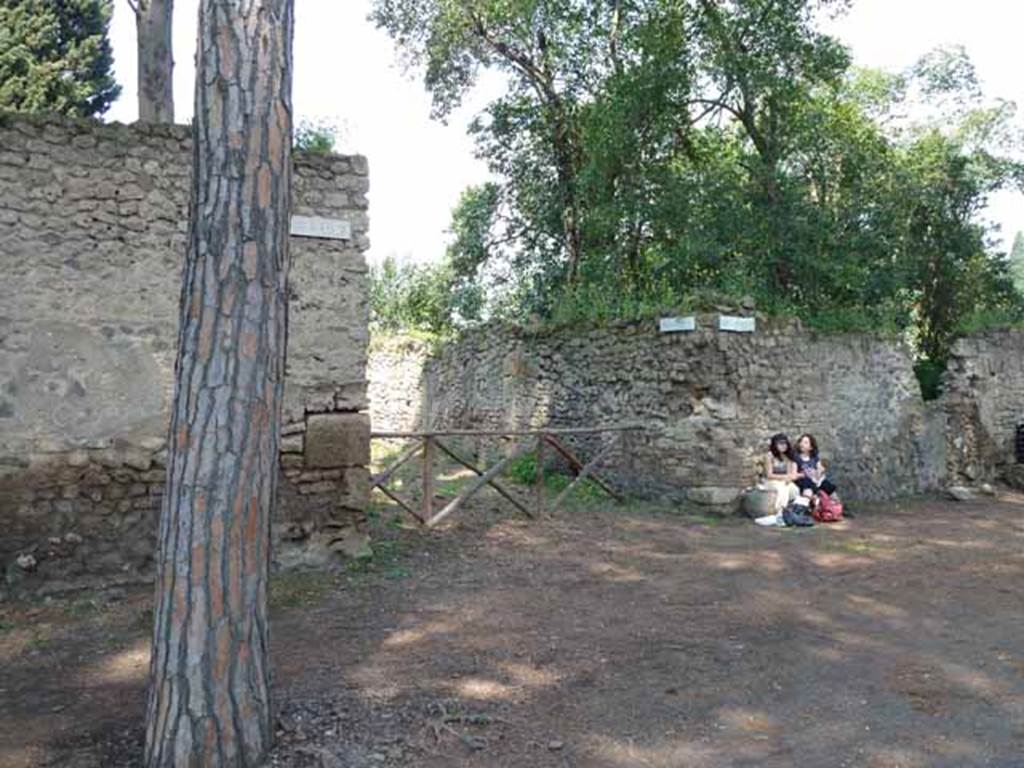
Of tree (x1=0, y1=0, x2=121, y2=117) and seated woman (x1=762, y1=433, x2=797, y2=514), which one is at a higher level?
tree (x1=0, y1=0, x2=121, y2=117)

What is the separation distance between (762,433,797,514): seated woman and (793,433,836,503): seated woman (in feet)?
0.32

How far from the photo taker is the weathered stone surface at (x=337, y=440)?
5684mm

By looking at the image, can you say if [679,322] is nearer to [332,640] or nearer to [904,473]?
[904,473]

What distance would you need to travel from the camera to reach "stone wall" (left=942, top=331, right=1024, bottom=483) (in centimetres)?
1134

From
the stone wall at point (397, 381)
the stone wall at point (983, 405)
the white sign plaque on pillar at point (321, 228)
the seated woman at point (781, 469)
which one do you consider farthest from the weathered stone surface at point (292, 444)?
the stone wall at point (397, 381)

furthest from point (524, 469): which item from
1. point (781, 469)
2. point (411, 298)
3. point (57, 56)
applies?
point (57, 56)

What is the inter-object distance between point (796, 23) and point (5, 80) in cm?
1502

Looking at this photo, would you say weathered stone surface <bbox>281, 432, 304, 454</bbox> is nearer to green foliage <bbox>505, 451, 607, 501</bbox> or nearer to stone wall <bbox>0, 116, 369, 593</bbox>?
stone wall <bbox>0, 116, 369, 593</bbox>

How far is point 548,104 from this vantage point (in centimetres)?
1480

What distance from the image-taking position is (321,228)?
5727 mm

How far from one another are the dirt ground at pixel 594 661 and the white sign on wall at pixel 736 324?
2.90 metres

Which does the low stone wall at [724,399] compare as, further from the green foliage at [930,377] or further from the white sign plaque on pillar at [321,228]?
the white sign plaque on pillar at [321,228]

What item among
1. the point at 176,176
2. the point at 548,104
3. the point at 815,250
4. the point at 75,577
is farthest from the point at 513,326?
the point at 75,577

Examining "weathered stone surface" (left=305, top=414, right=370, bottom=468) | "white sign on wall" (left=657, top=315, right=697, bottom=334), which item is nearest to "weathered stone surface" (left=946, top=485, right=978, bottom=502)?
"white sign on wall" (left=657, top=315, right=697, bottom=334)
